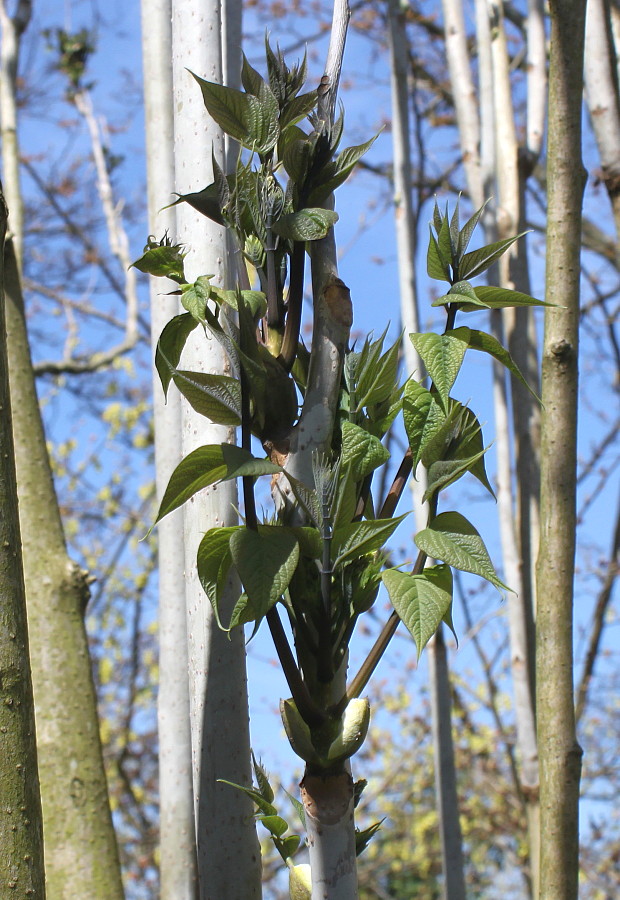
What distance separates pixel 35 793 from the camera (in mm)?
692

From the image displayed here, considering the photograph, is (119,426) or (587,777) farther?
(119,426)

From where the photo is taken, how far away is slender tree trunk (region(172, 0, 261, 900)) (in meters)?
0.73

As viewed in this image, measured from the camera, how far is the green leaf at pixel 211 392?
24.5 inches

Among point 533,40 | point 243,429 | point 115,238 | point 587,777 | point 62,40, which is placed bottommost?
point 587,777

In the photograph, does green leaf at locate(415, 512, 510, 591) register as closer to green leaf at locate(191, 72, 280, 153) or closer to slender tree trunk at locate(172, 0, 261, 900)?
slender tree trunk at locate(172, 0, 261, 900)

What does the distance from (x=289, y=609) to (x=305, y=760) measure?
4.0 inches

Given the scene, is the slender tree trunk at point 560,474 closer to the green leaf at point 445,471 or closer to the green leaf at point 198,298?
the green leaf at point 445,471

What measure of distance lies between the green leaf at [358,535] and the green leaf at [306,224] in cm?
22

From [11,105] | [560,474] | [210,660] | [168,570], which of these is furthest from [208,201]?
[11,105]

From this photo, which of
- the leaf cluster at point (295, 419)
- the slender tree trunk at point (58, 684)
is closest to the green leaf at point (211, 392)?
the leaf cluster at point (295, 419)

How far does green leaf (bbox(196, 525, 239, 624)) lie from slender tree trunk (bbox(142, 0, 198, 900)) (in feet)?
1.64

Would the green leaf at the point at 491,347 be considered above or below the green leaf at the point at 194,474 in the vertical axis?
above

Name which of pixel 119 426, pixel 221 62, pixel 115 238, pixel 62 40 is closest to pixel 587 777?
pixel 119 426

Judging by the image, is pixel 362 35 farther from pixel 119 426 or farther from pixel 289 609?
pixel 289 609
